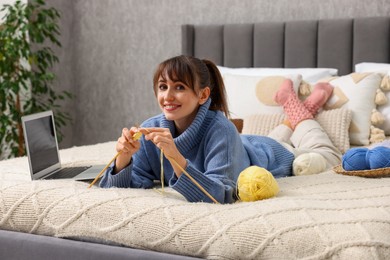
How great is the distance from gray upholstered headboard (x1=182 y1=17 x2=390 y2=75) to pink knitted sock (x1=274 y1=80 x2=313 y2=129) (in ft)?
1.85

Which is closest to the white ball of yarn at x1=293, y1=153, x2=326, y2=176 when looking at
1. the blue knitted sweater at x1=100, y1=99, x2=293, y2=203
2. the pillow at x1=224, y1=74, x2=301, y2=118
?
the blue knitted sweater at x1=100, y1=99, x2=293, y2=203

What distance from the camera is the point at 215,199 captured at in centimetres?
182

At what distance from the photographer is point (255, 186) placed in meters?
1.82

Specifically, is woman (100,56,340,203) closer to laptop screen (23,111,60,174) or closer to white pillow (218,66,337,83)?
laptop screen (23,111,60,174)

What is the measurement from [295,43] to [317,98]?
0.72 meters

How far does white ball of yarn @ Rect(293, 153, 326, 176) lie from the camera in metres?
2.39

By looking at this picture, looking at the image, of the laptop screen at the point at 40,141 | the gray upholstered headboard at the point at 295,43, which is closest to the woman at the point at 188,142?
the laptop screen at the point at 40,141

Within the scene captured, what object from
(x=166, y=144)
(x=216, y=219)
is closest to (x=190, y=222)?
(x=216, y=219)

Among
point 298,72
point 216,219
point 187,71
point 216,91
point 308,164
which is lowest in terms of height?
point 308,164

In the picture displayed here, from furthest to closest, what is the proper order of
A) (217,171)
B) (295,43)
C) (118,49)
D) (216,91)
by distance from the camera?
1. (118,49)
2. (295,43)
3. (216,91)
4. (217,171)

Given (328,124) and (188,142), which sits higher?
(188,142)

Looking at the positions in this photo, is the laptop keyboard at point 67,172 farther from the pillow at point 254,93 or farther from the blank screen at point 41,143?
the pillow at point 254,93

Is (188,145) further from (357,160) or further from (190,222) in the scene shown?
(357,160)

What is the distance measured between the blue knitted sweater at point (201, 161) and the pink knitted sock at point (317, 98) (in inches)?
32.3
